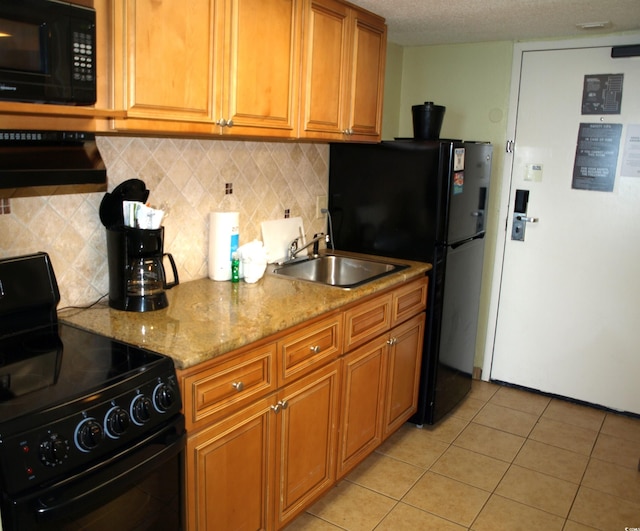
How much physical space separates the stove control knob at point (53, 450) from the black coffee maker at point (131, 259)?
0.73 meters

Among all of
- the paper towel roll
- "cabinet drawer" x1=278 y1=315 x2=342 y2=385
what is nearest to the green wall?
the paper towel roll

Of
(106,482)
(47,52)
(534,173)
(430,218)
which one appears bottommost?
(106,482)

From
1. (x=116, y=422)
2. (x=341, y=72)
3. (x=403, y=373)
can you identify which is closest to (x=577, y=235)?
(x=403, y=373)

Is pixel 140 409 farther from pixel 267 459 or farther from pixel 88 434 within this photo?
pixel 267 459

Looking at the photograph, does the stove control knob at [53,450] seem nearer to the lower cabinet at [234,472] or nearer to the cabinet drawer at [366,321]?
the lower cabinet at [234,472]

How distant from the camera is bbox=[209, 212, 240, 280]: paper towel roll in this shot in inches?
96.6

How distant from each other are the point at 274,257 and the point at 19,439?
1774 mm

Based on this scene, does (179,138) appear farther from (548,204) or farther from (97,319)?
(548,204)

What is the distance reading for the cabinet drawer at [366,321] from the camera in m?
2.40

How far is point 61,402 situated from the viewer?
133 centimetres

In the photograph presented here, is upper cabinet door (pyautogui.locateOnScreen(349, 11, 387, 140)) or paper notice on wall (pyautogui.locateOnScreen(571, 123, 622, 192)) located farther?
paper notice on wall (pyautogui.locateOnScreen(571, 123, 622, 192))

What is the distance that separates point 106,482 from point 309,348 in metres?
0.93

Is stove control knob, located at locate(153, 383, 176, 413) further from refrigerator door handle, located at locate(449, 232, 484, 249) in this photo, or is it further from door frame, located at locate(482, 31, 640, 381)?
door frame, located at locate(482, 31, 640, 381)

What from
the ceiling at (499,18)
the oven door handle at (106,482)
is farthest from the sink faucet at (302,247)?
the oven door handle at (106,482)
